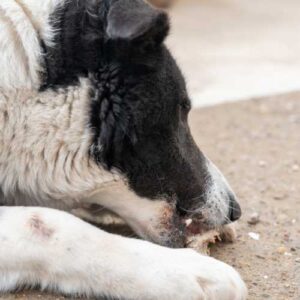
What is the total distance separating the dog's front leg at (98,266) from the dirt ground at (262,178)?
87mm

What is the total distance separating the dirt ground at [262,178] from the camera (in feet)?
8.77

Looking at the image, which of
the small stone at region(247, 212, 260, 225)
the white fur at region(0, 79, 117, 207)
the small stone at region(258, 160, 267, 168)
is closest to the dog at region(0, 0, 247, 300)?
the white fur at region(0, 79, 117, 207)

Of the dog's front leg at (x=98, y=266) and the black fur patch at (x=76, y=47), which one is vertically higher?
the black fur patch at (x=76, y=47)

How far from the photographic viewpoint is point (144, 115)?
248 cm

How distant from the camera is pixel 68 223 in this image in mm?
2357

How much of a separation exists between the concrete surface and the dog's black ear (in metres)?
2.00

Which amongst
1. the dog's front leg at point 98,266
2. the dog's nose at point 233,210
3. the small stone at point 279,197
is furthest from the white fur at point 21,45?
the small stone at point 279,197

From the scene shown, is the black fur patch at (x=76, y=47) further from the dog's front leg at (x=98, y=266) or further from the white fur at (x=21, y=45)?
the dog's front leg at (x=98, y=266)

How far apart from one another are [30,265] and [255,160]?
204cm

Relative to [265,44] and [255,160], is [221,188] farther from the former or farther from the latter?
[265,44]

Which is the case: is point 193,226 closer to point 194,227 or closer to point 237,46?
point 194,227

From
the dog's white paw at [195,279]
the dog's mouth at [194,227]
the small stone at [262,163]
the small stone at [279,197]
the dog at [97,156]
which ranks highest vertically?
the dog at [97,156]

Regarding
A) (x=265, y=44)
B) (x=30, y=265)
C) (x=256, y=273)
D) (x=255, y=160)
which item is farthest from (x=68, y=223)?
(x=265, y=44)

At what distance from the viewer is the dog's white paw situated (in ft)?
7.32
